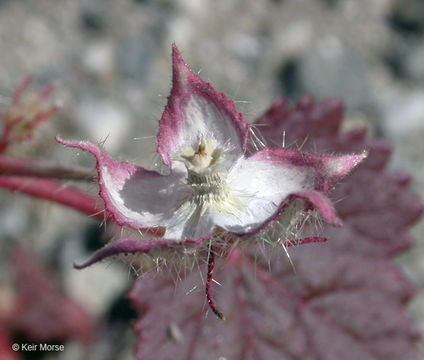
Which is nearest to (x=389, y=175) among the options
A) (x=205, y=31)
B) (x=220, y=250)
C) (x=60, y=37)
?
(x=220, y=250)

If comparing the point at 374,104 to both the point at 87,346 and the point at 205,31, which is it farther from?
the point at 87,346

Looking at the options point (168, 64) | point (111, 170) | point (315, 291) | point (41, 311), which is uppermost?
point (111, 170)

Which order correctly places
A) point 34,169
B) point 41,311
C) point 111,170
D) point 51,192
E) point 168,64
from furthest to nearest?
1. point 168,64
2. point 41,311
3. point 51,192
4. point 34,169
5. point 111,170

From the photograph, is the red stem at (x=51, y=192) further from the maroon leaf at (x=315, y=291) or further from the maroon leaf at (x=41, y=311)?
the maroon leaf at (x=41, y=311)

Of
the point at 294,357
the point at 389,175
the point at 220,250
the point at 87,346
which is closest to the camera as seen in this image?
the point at 220,250

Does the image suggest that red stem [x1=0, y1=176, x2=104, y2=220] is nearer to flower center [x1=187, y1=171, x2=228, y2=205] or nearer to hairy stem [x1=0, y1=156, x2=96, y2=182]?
hairy stem [x1=0, y1=156, x2=96, y2=182]

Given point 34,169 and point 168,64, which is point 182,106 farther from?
point 168,64

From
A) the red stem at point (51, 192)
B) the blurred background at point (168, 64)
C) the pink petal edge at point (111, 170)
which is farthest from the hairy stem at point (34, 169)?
the blurred background at point (168, 64)

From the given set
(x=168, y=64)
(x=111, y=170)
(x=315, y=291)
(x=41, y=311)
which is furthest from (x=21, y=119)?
(x=168, y=64)

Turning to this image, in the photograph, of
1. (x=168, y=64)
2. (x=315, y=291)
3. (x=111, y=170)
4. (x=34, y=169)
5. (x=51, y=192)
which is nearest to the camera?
(x=111, y=170)
